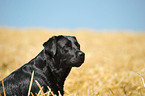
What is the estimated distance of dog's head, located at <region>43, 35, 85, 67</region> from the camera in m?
3.06

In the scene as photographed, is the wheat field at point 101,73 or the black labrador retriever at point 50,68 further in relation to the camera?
the wheat field at point 101,73

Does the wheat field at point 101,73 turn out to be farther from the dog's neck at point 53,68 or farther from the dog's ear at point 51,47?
the dog's ear at point 51,47

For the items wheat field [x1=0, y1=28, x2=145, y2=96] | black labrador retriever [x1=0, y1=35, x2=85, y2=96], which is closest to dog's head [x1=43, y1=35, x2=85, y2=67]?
black labrador retriever [x1=0, y1=35, x2=85, y2=96]

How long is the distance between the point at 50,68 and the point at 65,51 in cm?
40

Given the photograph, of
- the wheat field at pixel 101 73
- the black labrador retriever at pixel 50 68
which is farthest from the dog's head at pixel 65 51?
the wheat field at pixel 101 73

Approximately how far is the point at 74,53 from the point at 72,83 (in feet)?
9.39

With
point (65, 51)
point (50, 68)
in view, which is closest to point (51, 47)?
point (65, 51)

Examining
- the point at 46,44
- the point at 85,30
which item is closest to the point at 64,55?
the point at 46,44

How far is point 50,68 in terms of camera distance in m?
3.14

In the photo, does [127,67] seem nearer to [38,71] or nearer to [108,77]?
[108,77]

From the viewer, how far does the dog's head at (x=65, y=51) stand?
3.06m

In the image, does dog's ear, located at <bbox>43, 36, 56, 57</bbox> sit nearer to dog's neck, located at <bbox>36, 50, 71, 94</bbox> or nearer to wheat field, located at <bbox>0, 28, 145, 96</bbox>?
dog's neck, located at <bbox>36, 50, 71, 94</bbox>

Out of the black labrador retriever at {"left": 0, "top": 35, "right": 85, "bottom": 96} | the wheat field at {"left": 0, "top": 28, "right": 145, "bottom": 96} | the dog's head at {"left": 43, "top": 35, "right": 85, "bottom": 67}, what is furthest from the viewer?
the wheat field at {"left": 0, "top": 28, "right": 145, "bottom": 96}

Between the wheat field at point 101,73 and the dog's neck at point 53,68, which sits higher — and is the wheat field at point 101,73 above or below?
below
